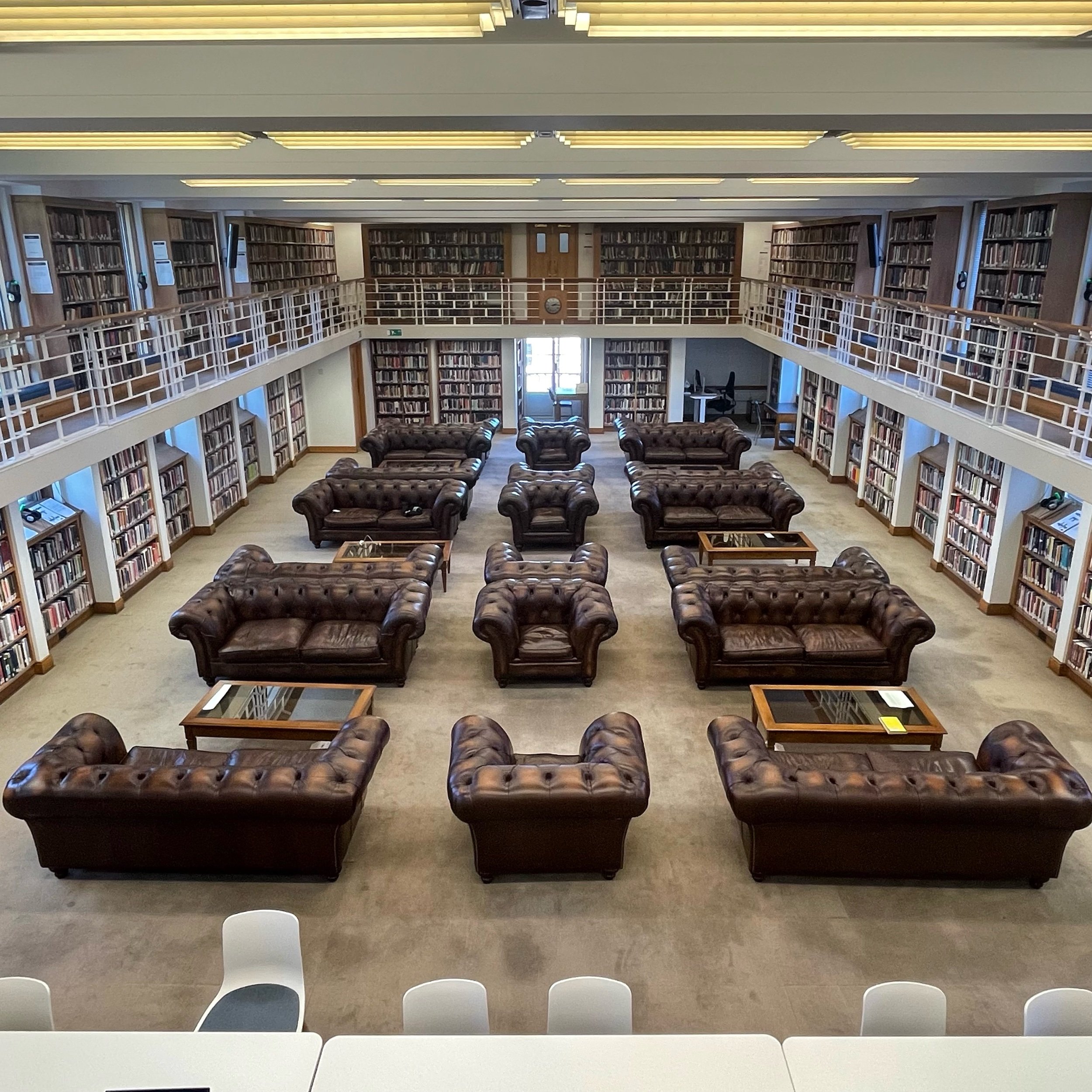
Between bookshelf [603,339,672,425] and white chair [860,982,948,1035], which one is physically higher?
bookshelf [603,339,672,425]

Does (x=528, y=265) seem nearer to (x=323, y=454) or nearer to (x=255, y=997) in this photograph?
(x=323, y=454)

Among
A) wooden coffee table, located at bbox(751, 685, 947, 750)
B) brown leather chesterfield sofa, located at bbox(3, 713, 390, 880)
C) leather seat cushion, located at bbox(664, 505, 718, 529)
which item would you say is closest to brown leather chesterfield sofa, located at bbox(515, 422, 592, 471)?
leather seat cushion, located at bbox(664, 505, 718, 529)

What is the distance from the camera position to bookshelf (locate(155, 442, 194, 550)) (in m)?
10.8

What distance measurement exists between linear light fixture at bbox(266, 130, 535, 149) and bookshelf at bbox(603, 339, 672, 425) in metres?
12.3

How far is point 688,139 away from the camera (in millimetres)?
5359

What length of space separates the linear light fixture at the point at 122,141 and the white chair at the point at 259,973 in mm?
4390

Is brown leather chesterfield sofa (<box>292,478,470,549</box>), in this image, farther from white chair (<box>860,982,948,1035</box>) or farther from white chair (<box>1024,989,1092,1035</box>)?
white chair (<box>1024,989,1092,1035</box>)

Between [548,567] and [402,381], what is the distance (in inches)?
414

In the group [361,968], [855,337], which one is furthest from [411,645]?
[855,337]

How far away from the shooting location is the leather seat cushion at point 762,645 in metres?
7.33

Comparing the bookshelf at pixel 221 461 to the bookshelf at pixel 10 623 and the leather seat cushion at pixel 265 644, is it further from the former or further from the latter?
the leather seat cushion at pixel 265 644

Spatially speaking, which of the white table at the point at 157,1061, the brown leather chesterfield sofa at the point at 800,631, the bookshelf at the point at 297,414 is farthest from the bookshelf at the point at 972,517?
the bookshelf at the point at 297,414

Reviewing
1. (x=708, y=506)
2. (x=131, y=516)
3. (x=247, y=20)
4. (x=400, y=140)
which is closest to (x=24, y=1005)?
(x=247, y=20)

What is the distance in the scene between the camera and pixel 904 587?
978 cm
